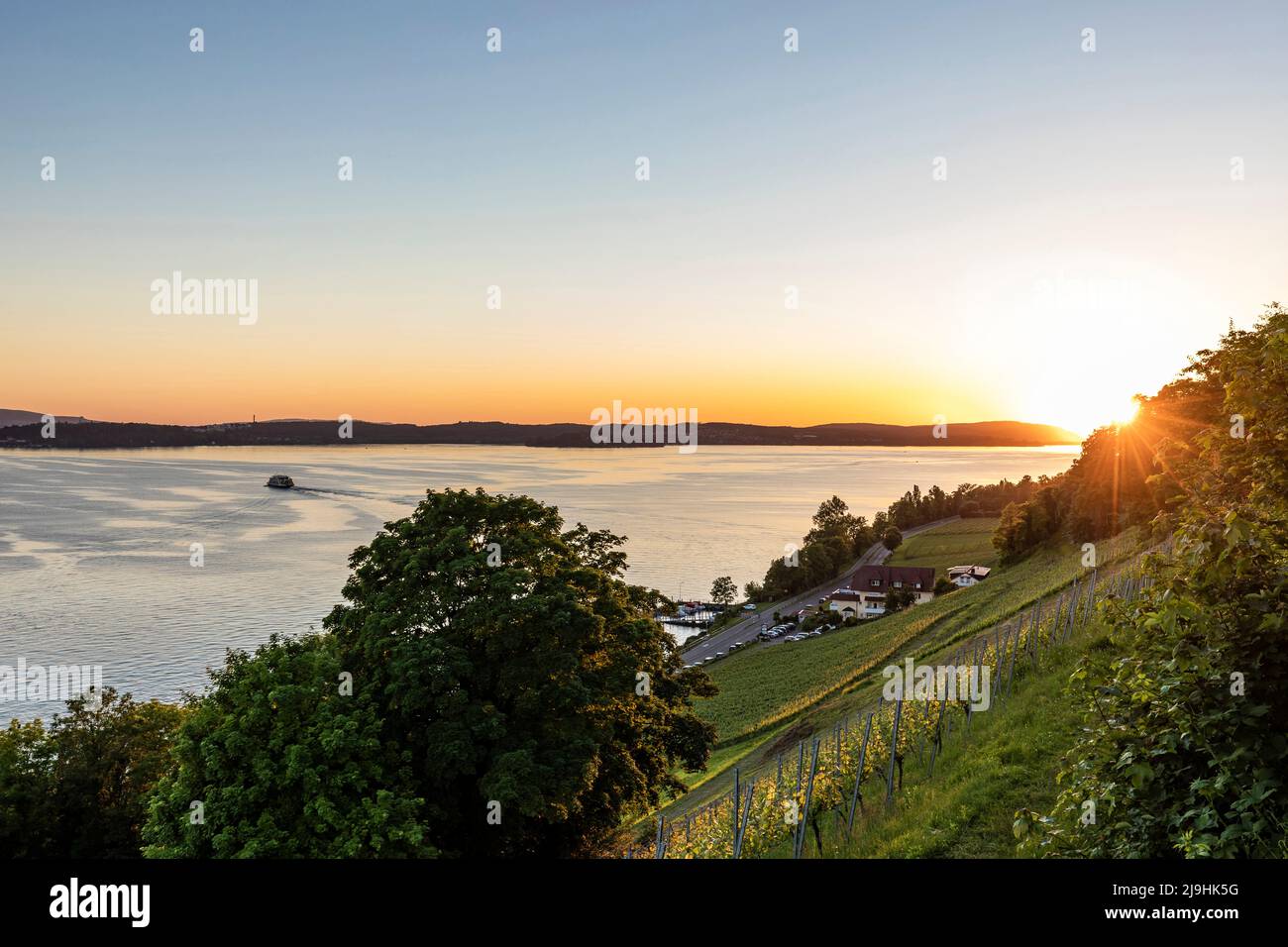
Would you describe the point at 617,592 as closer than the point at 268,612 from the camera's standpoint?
Yes

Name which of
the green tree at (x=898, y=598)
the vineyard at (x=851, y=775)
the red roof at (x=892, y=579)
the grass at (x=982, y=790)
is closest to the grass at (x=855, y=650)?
the vineyard at (x=851, y=775)

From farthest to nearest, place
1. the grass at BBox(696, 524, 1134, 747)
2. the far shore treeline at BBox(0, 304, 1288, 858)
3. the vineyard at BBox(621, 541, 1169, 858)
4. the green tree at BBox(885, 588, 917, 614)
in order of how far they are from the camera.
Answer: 1. the green tree at BBox(885, 588, 917, 614)
2. the grass at BBox(696, 524, 1134, 747)
3. the vineyard at BBox(621, 541, 1169, 858)
4. the far shore treeline at BBox(0, 304, 1288, 858)

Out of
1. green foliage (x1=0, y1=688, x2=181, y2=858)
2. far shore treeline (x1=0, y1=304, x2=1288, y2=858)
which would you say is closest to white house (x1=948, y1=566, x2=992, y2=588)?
far shore treeline (x1=0, y1=304, x2=1288, y2=858)

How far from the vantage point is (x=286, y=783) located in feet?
61.1

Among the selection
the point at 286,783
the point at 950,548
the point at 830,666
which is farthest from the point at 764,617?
the point at 286,783

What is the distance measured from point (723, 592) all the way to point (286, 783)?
82775 mm

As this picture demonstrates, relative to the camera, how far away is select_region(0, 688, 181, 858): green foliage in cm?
2572

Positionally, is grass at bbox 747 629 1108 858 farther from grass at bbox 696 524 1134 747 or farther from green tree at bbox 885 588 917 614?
green tree at bbox 885 588 917 614

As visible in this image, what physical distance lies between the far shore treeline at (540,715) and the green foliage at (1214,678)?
2 cm

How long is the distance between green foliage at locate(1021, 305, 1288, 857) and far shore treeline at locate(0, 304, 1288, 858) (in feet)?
0.06

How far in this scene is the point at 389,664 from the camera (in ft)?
67.6
